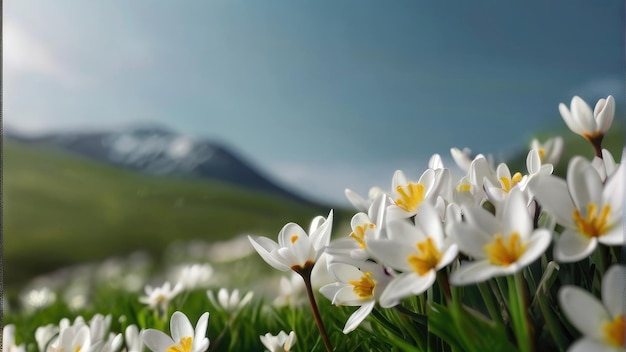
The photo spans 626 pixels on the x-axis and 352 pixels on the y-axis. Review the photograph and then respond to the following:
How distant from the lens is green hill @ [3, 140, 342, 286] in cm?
297

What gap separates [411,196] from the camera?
36cm

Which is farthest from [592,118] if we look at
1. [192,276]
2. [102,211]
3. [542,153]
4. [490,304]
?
[102,211]

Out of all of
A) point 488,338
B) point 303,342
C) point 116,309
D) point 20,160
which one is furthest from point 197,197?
point 488,338

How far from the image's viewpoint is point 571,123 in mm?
407

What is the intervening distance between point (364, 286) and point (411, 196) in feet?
0.21

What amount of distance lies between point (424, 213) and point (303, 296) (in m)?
0.36

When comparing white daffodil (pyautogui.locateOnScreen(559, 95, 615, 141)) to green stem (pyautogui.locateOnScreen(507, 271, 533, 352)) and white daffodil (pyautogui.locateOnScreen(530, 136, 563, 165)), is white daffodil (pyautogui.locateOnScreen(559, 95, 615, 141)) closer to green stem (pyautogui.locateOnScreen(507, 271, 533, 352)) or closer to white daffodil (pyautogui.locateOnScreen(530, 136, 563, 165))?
white daffodil (pyautogui.locateOnScreen(530, 136, 563, 165))

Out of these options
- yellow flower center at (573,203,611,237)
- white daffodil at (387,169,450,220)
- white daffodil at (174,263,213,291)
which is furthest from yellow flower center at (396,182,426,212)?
white daffodil at (174,263,213,291)

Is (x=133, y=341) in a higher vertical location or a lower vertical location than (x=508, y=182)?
lower

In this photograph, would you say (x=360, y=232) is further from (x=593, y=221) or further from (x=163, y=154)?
(x=163, y=154)

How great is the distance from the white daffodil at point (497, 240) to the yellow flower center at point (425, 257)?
21 mm

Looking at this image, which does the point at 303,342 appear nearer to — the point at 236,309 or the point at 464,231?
the point at 236,309

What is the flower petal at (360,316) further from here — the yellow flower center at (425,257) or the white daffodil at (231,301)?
the white daffodil at (231,301)

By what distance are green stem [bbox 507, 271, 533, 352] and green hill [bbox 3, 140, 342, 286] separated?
2600mm
